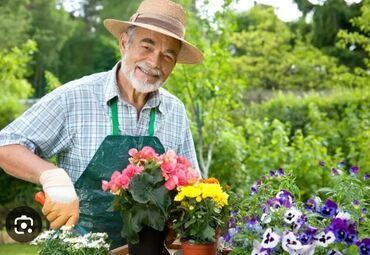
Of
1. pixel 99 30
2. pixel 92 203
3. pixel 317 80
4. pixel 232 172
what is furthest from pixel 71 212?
pixel 99 30

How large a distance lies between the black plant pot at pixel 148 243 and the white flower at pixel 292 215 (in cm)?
39

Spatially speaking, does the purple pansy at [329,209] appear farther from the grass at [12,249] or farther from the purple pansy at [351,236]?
the grass at [12,249]

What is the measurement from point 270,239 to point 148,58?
108cm

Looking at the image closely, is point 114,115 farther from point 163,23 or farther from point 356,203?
point 356,203

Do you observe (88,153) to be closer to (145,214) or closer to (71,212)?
(71,212)

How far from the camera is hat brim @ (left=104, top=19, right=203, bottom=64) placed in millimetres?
2347

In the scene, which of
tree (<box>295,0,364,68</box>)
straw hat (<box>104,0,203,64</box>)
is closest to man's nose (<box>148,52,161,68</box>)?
straw hat (<box>104,0,203,64</box>)

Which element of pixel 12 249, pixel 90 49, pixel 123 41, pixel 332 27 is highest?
pixel 332 27

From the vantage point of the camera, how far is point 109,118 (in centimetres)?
244

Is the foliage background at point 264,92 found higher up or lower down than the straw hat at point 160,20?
lower down

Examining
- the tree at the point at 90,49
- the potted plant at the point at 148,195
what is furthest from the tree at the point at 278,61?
the potted plant at the point at 148,195

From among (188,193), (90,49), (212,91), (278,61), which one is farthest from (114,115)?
(90,49)

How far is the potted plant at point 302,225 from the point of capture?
1.50m

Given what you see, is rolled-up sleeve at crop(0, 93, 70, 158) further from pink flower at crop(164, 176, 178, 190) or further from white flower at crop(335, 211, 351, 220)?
white flower at crop(335, 211, 351, 220)
